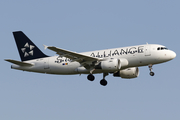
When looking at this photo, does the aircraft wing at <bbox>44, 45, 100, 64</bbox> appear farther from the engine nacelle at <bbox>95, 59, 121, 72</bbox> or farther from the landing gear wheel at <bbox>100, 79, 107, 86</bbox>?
the landing gear wheel at <bbox>100, 79, 107, 86</bbox>

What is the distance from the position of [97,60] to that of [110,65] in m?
Result: 1.93

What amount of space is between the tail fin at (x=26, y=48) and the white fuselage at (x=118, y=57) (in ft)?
5.16

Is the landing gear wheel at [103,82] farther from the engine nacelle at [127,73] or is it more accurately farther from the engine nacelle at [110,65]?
the engine nacelle at [110,65]

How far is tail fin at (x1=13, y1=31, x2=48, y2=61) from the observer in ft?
163

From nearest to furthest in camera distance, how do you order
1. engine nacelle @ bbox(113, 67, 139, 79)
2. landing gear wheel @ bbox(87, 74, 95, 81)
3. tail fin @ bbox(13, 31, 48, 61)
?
landing gear wheel @ bbox(87, 74, 95, 81) < engine nacelle @ bbox(113, 67, 139, 79) < tail fin @ bbox(13, 31, 48, 61)

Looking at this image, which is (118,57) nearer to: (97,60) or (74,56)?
(97,60)

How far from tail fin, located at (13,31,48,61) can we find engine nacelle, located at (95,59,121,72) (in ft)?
29.1

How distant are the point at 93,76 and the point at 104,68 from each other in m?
2.22

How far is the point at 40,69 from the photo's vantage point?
48.0 meters

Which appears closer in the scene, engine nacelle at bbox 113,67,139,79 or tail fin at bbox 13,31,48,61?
engine nacelle at bbox 113,67,139,79

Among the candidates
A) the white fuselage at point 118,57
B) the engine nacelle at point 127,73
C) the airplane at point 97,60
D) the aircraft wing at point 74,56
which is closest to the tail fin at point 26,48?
the airplane at point 97,60

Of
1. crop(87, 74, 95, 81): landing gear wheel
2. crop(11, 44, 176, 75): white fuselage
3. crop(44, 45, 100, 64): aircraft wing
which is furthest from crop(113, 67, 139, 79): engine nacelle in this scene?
crop(44, 45, 100, 64): aircraft wing

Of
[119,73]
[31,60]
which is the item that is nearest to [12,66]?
[31,60]

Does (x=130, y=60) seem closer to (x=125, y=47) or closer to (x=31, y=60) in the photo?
(x=125, y=47)
